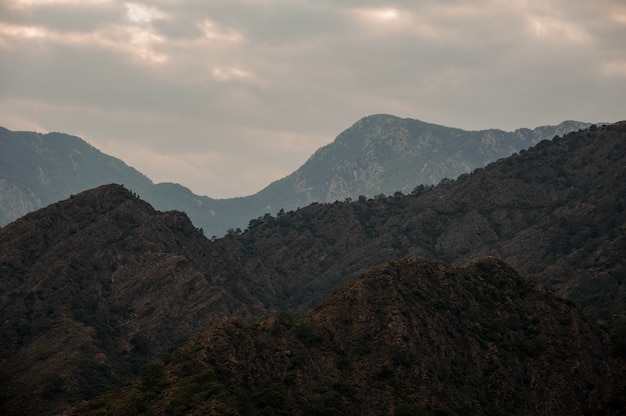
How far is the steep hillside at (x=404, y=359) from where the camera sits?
10400cm

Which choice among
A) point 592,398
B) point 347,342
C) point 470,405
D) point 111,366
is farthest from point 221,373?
point 111,366

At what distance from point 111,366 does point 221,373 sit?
69.6 meters

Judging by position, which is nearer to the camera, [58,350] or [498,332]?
[498,332]

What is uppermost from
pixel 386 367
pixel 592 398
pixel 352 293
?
pixel 352 293

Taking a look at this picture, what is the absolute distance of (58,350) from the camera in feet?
551

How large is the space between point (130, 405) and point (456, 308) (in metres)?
59.0

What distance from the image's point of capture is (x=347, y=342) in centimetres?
12081

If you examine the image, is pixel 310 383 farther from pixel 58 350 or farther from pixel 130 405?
pixel 58 350

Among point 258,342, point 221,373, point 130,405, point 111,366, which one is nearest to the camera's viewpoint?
point 130,405

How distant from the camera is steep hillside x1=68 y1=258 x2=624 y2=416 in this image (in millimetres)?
104000

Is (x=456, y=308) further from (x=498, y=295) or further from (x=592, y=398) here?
(x=592, y=398)

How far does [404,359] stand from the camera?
11681 cm

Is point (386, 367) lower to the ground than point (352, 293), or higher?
lower

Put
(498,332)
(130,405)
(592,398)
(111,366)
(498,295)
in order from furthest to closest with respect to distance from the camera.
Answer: (111,366), (498,295), (498,332), (592,398), (130,405)
